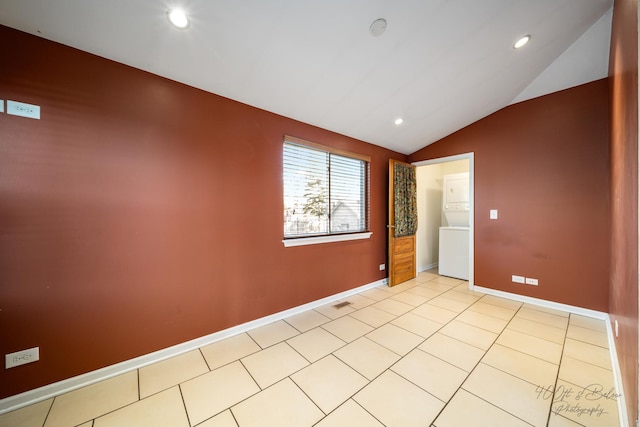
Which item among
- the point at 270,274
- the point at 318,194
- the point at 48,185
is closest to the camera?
the point at 48,185

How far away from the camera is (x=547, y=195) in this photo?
9.51ft

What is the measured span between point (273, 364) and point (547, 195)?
12.4ft

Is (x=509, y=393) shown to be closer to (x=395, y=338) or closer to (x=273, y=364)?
(x=395, y=338)

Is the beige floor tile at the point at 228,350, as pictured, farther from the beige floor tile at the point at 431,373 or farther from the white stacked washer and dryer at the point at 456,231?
the white stacked washer and dryer at the point at 456,231

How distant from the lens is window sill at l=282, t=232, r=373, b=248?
105 inches

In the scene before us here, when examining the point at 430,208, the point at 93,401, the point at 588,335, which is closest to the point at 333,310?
the point at 93,401

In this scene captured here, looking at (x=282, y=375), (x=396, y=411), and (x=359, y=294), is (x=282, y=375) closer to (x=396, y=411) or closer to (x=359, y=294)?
(x=396, y=411)

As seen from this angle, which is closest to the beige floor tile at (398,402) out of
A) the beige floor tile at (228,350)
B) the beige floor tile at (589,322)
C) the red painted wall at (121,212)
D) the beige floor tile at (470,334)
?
the beige floor tile at (470,334)

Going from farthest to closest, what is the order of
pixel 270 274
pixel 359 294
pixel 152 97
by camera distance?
1. pixel 359 294
2. pixel 270 274
3. pixel 152 97

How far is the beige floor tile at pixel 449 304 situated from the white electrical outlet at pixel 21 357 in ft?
12.2

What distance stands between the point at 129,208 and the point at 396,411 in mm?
2380

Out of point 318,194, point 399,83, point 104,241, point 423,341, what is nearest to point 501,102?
point 399,83

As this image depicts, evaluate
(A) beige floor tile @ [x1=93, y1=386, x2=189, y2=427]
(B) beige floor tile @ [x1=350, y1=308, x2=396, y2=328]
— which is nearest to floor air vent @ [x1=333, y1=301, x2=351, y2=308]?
(B) beige floor tile @ [x1=350, y1=308, x2=396, y2=328]

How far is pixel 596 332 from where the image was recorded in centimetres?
228
